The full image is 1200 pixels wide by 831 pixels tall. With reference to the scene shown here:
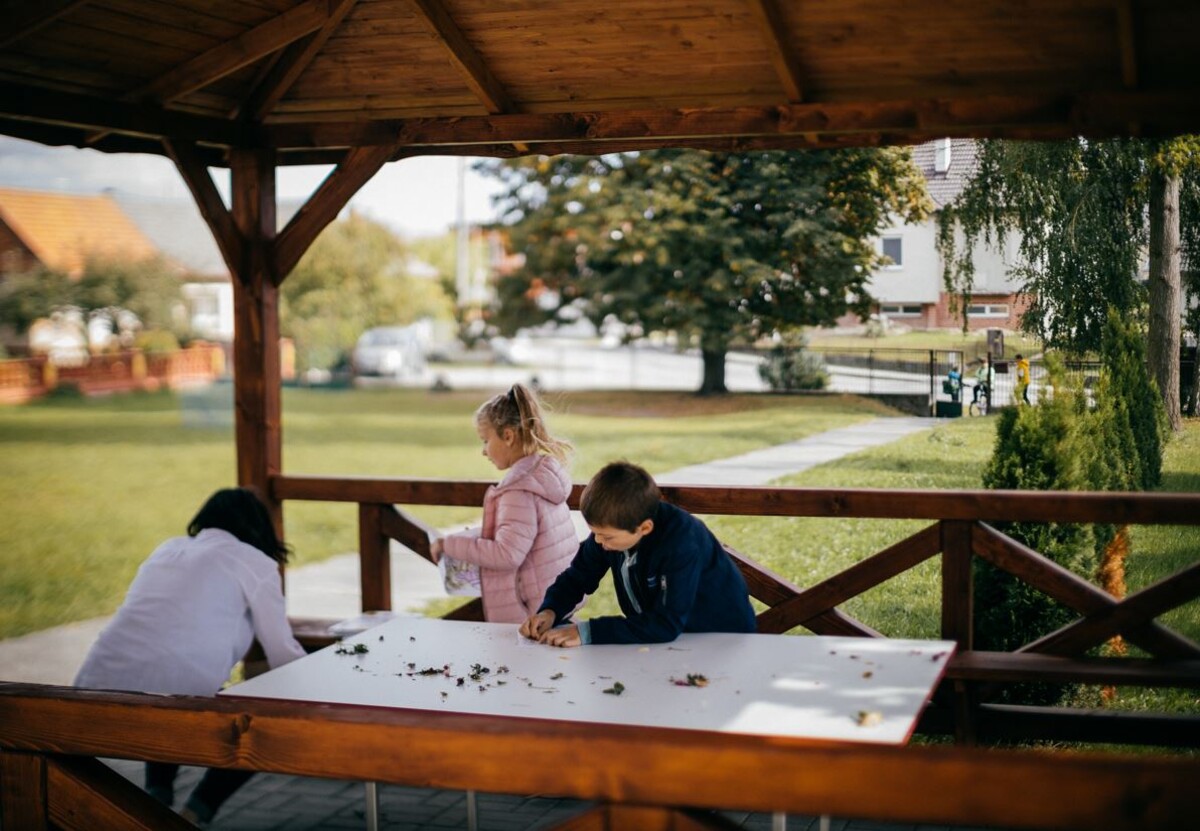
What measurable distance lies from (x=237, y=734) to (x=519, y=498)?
2.07 metres

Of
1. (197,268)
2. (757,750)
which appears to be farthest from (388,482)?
(197,268)

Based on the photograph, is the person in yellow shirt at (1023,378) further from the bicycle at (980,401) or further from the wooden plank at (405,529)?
the wooden plank at (405,529)

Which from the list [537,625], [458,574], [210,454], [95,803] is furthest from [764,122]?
[210,454]

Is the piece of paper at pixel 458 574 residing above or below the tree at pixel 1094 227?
below

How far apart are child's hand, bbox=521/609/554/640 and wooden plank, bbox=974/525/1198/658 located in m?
2.23

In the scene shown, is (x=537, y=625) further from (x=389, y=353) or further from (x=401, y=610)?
(x=389, y=353)

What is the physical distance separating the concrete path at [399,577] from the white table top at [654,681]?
2.56 meters

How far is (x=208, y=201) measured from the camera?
6.27 m

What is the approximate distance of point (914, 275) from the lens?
7.13m

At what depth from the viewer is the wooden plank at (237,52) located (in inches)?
222

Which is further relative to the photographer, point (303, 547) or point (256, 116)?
point (303, 547)

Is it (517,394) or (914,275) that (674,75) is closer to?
(517,394)

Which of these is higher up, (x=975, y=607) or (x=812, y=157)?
(x=812, y=157)

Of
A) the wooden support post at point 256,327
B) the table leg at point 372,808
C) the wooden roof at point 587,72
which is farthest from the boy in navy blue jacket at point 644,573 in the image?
the wooden support post at point 256,327
